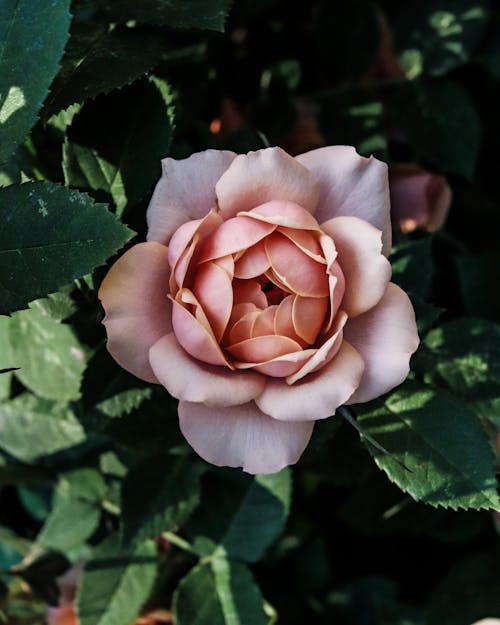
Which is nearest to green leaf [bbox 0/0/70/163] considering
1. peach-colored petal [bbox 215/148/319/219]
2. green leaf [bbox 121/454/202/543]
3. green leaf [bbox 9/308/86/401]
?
peach-colored petal [bbox 215/148/319/219]

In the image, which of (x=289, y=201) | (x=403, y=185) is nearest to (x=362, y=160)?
(x=289, y=201)

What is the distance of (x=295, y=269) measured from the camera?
2.01ft

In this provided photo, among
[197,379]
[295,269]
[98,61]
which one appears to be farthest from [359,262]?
[98,61]

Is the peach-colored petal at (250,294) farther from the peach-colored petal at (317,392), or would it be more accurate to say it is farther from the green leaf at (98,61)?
the green leaf at (98,61)

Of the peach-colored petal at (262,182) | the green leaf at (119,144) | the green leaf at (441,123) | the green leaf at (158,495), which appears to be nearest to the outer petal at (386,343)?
the peach-colored petal at (262,182)

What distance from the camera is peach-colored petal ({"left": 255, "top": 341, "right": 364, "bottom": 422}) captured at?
582 mm

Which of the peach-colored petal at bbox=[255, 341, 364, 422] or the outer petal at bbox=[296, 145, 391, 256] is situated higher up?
the outer petal at bbox=[296, 145, 391, 256]

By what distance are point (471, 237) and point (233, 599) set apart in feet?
2.01

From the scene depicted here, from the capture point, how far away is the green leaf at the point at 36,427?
0.98m

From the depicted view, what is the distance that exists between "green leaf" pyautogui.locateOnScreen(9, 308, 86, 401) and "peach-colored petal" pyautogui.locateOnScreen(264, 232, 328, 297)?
291mm

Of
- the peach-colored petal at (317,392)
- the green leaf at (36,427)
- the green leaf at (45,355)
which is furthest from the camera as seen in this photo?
the green leaf at (36,427)

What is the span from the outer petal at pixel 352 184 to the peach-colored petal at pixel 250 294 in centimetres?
10

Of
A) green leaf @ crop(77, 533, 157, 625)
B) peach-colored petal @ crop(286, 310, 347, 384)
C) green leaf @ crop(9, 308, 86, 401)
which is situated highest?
peach-colored petal @ crop(286, 310, 347, 384)

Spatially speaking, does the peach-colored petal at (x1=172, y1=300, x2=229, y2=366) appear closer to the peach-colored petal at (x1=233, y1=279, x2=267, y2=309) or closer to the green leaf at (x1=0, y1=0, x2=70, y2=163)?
the peach-colored petal at (x1=233, y1=279, x2=267, y2=309)
